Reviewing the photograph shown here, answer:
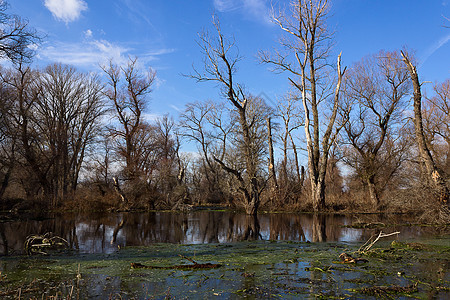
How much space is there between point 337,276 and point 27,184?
1119 inches

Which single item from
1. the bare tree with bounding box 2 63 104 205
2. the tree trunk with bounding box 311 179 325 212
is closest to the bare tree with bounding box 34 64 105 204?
the bare tree with bounding box 2 63 104 205

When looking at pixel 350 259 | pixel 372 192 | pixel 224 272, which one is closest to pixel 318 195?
pixel 372 192

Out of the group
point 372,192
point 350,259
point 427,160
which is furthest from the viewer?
point 372,192

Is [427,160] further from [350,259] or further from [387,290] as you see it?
[387,290]

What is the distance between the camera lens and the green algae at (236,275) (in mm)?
4684

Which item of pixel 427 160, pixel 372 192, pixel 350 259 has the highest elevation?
pixel 427 160

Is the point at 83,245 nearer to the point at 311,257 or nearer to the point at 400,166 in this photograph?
the point at 311,257

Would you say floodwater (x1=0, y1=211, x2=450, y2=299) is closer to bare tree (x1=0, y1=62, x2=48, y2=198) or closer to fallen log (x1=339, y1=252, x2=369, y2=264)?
fallen log (x1=339, y1=252, x2=369, y2=264)

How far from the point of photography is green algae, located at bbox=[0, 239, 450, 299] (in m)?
4.68

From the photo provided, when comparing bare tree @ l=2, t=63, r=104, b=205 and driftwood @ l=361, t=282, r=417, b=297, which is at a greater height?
bare tree @ l=2, t=63, r=104, b=205

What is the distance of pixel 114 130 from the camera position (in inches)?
1335

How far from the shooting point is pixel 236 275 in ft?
18.8

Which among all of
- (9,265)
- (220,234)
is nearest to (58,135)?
(220,234)

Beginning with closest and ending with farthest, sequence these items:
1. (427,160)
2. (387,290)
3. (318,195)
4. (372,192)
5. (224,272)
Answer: (387,290), (224,272), (427,160), (318,195), (372,192)
